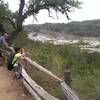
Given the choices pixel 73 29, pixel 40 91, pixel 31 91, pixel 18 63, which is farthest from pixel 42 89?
pixel 73 29

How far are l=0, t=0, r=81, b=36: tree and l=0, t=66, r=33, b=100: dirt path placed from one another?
11468mm

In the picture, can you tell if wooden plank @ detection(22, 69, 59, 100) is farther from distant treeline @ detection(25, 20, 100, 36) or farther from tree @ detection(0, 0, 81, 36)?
distant treeline @ detection(25, 20, 100, 36)


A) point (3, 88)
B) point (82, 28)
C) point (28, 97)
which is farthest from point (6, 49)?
point (82, 28)

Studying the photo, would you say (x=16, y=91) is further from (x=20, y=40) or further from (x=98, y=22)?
(x=98, y=22)

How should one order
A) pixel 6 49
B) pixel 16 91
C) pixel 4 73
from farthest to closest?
pixel 6 49 < pixel 4 73 < pixel 16 91

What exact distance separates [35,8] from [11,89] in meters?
15.0

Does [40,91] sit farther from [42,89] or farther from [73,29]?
[73,29]

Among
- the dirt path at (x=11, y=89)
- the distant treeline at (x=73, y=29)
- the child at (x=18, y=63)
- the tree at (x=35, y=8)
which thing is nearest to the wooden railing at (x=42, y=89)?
the dirt path at (x=11, y=89)

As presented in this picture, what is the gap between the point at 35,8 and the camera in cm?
2855

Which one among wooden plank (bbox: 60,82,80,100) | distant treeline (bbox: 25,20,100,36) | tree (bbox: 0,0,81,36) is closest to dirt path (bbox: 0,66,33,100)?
wooden plank (bbox: 60,82,80,100)

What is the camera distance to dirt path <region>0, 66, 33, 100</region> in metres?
13.2

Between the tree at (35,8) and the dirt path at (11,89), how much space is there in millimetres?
11468

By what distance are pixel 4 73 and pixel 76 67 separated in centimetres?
523

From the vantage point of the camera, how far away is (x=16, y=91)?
1387cm
